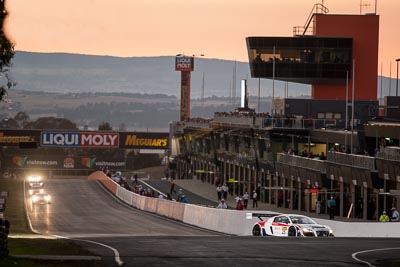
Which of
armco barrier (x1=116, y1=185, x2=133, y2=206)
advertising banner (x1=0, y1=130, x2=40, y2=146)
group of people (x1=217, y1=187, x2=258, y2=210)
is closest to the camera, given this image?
group of people (x1=217, y1=187, x2=258, y2=210)

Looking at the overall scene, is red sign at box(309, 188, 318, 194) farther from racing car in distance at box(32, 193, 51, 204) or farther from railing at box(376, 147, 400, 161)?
racing car in distance at box(32, 193, 51, 204)

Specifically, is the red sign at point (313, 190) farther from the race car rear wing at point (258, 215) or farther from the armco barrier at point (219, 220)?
the race car rear wing at point (258, 215)

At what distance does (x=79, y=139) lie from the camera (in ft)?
474

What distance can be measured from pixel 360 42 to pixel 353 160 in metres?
53.0

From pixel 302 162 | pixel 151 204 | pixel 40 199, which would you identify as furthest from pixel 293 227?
pixel 40 199

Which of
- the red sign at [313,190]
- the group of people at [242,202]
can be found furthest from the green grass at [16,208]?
the red sign at [313,190]

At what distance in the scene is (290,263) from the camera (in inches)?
1055

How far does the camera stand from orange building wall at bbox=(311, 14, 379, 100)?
382 ft

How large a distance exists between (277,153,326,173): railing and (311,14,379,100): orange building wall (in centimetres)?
3213

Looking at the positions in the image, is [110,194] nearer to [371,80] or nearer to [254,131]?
[254,131]

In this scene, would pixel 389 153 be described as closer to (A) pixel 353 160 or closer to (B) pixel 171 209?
(A) pixel 353 160

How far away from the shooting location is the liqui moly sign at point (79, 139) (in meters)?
144

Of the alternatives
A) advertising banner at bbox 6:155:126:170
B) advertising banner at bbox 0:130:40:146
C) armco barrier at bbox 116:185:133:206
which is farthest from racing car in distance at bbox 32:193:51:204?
advertising banner at bbox 6:155:126:170

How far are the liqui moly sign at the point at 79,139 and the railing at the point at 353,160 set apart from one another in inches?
3005
